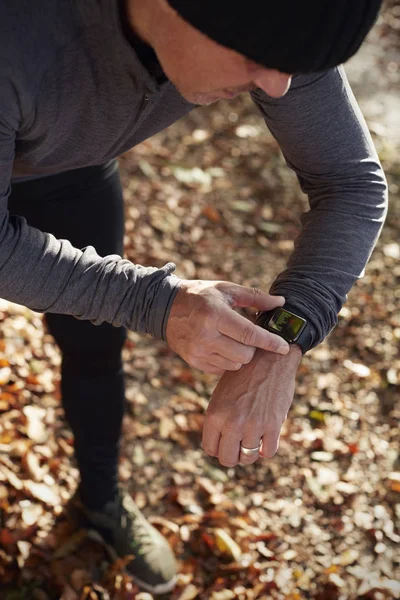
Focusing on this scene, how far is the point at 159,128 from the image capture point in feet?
6.63

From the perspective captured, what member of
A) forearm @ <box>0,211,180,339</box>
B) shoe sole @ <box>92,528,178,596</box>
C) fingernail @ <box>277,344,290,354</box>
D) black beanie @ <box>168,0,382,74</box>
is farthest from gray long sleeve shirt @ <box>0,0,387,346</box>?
shoe sole @ <box>92,528,178,596</box>

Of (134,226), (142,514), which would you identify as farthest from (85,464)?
(134,226)

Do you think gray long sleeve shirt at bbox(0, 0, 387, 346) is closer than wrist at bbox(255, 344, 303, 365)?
Yes

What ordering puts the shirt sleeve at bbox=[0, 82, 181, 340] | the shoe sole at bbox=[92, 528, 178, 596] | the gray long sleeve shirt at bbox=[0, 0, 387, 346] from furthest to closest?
the shoe sole at bbox=[92, 528, 178, 596], the shirt sleeve at bbox=[0, 82, 181, 340], the gray long sleeve shirt at bbox=[0, 0, 387, 346]

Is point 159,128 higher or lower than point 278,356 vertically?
higher

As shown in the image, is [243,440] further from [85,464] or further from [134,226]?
[134,226]

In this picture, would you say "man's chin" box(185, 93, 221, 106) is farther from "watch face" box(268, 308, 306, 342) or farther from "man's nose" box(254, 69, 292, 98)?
"watch face" box(268, 308, 306, 342)

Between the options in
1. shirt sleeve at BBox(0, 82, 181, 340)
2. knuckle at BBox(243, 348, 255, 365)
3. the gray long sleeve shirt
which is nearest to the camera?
the gray long sleeve shirt

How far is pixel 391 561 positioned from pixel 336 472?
0.49m

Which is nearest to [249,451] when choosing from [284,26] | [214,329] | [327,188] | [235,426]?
[235,426]

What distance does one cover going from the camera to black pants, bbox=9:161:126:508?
6.97 feet

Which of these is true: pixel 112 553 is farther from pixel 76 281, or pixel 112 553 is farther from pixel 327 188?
pixel 327 188

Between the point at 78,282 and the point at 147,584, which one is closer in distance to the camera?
the point at 78,282

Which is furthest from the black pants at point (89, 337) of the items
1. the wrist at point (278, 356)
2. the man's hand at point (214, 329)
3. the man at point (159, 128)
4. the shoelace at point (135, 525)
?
the wrist at point (278, 356)
